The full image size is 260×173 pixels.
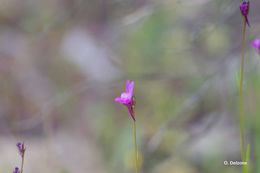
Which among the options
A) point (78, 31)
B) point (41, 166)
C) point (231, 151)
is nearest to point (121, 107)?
point (41, 166)

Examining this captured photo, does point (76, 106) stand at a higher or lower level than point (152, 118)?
higher

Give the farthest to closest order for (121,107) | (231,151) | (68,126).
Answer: (68,126) → (121,107) → (231,151)

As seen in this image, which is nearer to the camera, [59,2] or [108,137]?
→ [108,137]

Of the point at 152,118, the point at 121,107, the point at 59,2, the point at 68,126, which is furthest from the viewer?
the point at 59,2

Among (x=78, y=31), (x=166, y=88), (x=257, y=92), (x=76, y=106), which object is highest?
(x=78, y=31)

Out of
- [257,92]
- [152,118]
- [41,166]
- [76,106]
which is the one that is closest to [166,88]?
[152,118]

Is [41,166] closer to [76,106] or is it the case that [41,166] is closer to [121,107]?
[121,107]

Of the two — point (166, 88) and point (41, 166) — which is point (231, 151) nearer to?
point (166, 88)
